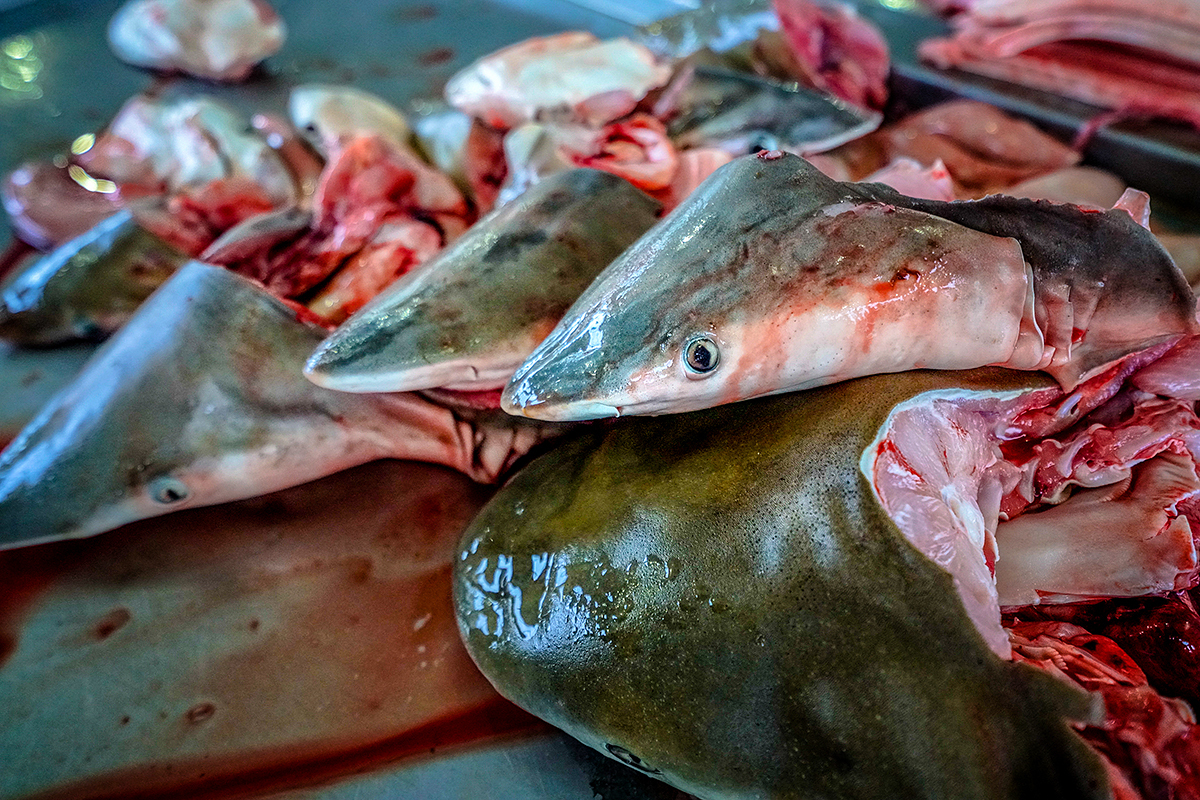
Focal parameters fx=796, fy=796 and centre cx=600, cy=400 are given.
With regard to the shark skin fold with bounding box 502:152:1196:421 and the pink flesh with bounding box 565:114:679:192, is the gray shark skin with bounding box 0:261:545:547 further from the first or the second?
the pink flesh with bounding box 565:114:679:192

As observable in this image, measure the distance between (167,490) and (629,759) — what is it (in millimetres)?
1147

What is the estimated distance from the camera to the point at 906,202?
4.39ft

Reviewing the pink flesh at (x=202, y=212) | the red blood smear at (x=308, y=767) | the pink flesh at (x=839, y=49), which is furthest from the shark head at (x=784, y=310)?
the pink flesh at (x=839, y=49)

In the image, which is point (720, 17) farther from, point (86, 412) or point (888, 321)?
point (86, 412)

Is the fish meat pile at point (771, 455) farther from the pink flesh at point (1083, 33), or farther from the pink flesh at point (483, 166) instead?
the pink flesh at point (1083, 33)

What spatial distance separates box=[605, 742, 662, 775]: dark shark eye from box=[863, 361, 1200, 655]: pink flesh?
562 mm

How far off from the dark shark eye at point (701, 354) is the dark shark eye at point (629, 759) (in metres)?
0.63

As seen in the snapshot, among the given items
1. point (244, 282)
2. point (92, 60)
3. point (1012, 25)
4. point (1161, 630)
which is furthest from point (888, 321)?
point (92, 60)

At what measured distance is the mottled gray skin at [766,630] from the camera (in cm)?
111

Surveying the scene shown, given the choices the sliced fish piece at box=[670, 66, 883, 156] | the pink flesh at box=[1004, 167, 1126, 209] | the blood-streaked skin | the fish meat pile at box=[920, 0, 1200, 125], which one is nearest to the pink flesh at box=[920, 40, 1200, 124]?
the fish meat pile at box=[920, 0, 1200, 125]

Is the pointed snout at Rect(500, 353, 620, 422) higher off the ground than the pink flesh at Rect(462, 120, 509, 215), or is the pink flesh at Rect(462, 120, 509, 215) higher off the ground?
the pointed snout at Rect(500, 353, 620, 422)

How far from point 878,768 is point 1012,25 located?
3.27 metres

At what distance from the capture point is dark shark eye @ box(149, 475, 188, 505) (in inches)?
67.6

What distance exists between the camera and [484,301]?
157cm
